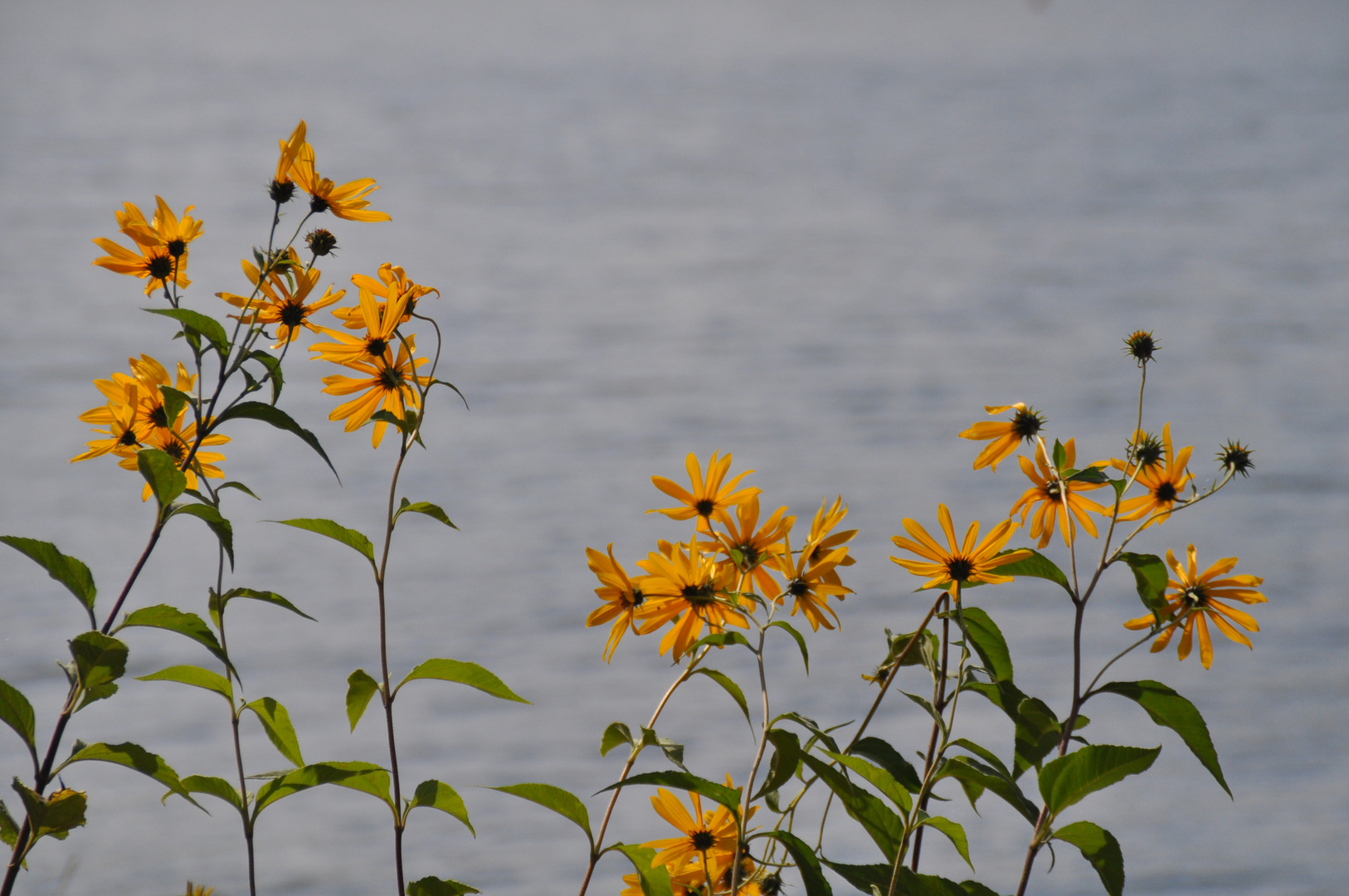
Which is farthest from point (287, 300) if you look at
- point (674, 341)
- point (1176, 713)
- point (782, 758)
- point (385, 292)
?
point (674, 341)

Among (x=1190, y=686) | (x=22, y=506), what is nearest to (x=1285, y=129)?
(x=1190, y=686)

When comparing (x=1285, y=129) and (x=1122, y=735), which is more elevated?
(x=1285, y=129)

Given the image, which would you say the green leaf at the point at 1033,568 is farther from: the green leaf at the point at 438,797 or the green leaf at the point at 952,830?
A: the green leaf at the point at 438,797

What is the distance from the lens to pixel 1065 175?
343 cm

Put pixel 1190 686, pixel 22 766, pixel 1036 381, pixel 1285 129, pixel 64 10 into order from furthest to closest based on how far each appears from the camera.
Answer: pixel 64 10 < pixel 1285 129 < pixel 1036 381 < pixel 1190 686 < pixel 22 766

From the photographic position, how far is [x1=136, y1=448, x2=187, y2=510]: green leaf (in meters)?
0.36

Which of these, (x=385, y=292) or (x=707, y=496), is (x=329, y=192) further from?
(x=707, y=496)

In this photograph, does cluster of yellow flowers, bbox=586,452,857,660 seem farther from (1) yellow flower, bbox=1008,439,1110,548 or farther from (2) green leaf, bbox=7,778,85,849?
(2) green leaf, bbox=7,778,85,849

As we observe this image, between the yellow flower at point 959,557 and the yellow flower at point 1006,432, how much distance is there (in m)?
0.05

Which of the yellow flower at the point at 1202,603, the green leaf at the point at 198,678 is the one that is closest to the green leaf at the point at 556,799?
the green leaf at the point at 198,678

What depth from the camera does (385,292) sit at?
1.44 feet

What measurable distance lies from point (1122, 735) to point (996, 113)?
9.66ft

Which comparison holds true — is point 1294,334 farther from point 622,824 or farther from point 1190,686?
point 622,824

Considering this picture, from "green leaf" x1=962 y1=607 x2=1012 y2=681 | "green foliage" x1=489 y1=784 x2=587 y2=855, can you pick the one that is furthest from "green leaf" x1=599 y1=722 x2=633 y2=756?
"green leaf" x1=962 y1=607 x2=1012 y2=681
